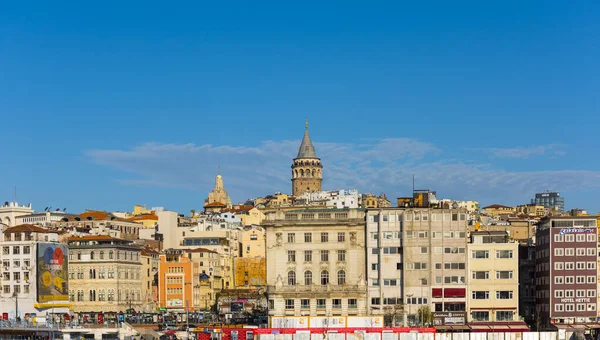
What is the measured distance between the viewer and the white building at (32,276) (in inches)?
5290

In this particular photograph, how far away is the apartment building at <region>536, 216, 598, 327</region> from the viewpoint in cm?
11000

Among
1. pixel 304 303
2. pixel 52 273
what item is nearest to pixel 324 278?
pixel 304 303

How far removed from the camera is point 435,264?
112 m

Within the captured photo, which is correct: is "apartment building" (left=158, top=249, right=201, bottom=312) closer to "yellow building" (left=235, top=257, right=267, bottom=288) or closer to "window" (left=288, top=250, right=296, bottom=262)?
"yellow building" (left=235, top=257, right=267, bottom=288)

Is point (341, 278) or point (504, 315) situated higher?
point (341, 278)

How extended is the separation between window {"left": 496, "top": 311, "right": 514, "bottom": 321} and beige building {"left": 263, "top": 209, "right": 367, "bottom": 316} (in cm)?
1248

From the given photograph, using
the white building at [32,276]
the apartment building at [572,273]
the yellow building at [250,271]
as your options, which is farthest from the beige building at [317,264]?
the yellow building at [250,271]

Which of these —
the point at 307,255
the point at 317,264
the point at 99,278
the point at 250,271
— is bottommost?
the point at 250,271

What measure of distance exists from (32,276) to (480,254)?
53.0m

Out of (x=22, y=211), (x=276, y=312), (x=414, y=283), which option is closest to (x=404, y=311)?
(x=414, y=283)

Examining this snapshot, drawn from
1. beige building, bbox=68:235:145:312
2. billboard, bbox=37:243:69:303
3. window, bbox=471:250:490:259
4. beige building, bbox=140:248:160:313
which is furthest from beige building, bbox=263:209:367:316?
beige building, bbox=140:248:160:313

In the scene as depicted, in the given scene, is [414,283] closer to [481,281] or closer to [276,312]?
[481,281]

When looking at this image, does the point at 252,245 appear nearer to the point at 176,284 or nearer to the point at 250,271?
the point at 250,271

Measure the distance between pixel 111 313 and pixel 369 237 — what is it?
36775 millimetres
